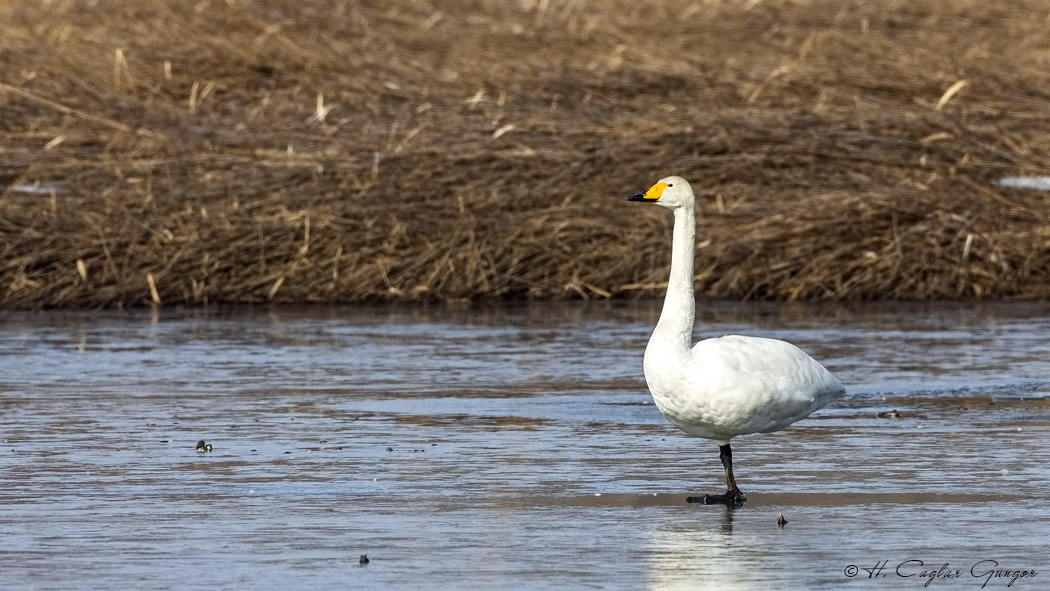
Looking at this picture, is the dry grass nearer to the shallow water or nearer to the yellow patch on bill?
the shallow water

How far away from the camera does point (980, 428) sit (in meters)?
9.72

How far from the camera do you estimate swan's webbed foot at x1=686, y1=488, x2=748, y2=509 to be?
7.64 metres

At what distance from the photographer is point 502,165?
1911cm

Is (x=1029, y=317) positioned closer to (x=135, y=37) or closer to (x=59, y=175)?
(x=59, y=175)

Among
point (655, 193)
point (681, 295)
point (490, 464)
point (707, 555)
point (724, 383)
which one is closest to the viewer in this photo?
point (707, 555)

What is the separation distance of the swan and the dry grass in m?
9.33

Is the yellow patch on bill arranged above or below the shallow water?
above

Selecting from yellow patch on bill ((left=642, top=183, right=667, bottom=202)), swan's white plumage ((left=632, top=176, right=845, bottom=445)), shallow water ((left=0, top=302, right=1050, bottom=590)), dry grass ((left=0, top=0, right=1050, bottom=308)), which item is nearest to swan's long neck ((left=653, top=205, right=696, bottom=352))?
swan's white plumage ((left=632, top=176, right=845, bottom=445))

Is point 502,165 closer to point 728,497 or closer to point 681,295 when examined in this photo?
point 681,295

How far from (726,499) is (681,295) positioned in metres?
0.96

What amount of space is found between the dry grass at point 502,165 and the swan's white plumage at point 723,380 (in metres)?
9.32

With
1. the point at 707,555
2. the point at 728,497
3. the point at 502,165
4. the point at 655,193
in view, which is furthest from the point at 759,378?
the point at 502,165

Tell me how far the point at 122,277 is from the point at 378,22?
10.4m

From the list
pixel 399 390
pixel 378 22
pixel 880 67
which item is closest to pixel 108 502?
pixel 399 390
